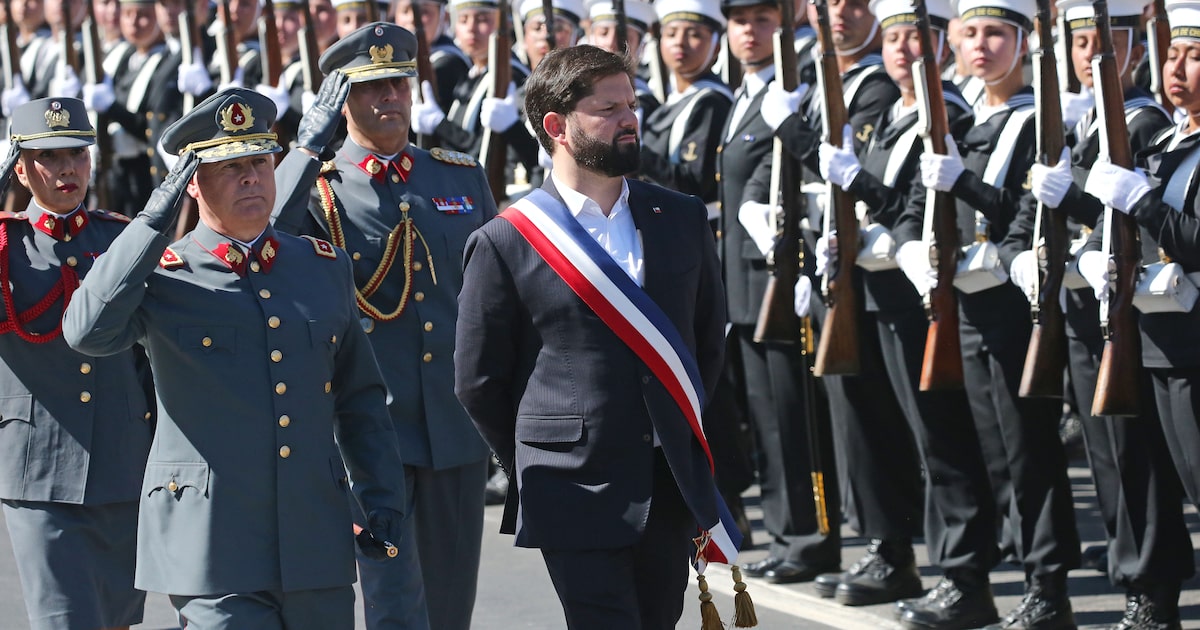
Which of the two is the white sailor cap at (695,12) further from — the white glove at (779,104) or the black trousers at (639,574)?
the black trousers at (639,574)

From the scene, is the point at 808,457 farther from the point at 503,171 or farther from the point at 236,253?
the point at 236,253

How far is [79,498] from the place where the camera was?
576 centimetres

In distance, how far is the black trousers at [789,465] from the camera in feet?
25.6

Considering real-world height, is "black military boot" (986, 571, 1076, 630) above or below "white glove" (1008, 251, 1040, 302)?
below

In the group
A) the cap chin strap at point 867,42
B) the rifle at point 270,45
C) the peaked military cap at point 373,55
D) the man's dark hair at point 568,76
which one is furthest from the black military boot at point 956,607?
the rifle at point 270,45

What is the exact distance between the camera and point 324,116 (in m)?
5.53

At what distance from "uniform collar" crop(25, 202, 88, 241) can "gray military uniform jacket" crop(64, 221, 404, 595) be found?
5.12 feet

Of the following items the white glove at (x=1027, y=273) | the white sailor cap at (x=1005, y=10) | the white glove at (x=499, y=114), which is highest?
the white sailor cap at (x=1005, y=10)

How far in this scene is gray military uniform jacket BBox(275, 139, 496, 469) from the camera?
563cm

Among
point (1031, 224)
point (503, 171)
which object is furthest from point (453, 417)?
point (503, 171)

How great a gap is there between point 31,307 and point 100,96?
21.0 feet

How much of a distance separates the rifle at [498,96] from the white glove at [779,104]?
6.59 feet

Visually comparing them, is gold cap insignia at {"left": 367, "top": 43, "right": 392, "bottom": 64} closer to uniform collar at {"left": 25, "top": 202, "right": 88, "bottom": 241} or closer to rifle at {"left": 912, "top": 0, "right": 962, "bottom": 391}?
uniform collar at {"left": 25, "top": 202, "right": 88, "bottom": 241}

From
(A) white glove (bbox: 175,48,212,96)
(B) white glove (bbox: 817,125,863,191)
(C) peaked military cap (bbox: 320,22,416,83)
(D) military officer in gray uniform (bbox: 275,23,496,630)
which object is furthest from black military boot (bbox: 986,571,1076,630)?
(A) white glove (bbox: 175,48,212,96)
